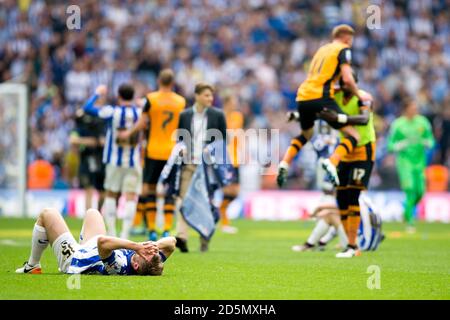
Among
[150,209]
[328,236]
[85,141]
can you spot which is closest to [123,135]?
[150,209]

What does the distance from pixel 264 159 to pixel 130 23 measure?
7387mm

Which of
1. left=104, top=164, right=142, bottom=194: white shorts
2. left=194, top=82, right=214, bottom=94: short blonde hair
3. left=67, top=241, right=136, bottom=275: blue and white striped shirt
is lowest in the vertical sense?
left=67, top=241, right=136, bottom=275: blue and white striped shirt

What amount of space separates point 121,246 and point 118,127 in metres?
7.63

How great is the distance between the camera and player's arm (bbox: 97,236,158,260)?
1037 centimetres

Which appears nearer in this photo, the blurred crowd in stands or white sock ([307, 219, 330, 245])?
white sock ([307, 219, 330, 245])

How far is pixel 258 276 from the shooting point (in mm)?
11852

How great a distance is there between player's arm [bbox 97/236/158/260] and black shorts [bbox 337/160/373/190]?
4.92 meters

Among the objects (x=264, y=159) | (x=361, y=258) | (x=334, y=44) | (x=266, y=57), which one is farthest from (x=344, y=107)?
(x=266, y=57)

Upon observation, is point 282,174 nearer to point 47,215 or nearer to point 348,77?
Result: point 348,77

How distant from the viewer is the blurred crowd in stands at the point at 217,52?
101 feet

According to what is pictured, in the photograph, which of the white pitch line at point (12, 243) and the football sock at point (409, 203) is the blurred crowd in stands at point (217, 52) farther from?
the white pitch line at point (12, 243)

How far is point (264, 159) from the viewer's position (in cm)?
2852

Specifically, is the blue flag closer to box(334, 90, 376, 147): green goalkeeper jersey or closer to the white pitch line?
box(334, 90, 376, 147): green goalkeeper jersey

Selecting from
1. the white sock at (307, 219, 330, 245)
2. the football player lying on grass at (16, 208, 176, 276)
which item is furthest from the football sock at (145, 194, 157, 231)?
the football player lying on grass at (16, 208, 176, 276)
